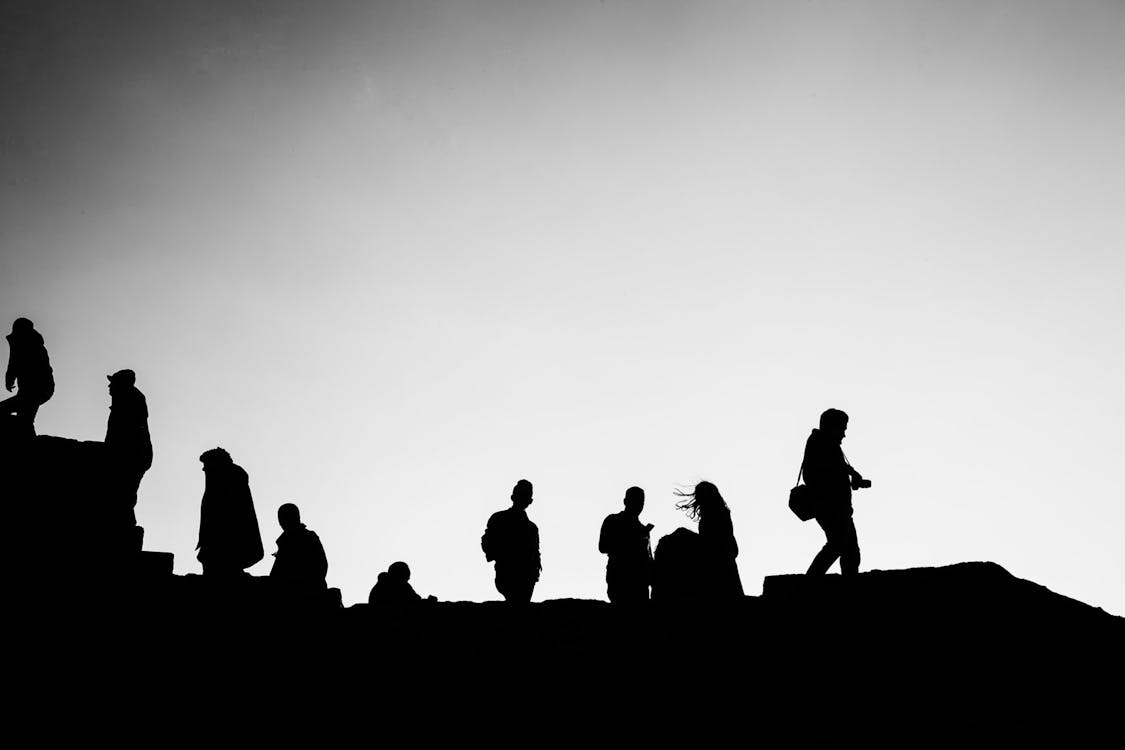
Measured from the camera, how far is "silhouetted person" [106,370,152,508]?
7520 millimetres

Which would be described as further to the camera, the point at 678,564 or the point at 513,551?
the point at 513,551

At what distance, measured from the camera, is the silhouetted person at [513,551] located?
845cm

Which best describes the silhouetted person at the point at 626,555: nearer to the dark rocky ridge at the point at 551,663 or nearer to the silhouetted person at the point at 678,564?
the silhouetted person at the point at 678,564

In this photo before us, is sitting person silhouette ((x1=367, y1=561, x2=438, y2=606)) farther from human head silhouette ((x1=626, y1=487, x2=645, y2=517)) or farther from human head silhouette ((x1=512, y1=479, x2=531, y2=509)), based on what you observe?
human head silhouette ((x1=626, y1=487, x2=645, y2=517))

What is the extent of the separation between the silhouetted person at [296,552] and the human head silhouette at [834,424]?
16.1 feet

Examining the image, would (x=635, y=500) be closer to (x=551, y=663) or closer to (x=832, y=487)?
(x=832, y=487)

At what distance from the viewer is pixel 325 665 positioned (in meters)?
5.75

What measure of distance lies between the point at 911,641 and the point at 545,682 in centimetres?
257

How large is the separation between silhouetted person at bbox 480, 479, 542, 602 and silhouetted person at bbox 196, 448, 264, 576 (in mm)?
2253

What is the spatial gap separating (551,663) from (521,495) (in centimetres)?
311

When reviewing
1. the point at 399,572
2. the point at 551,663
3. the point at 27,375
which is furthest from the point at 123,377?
the point at 551,663

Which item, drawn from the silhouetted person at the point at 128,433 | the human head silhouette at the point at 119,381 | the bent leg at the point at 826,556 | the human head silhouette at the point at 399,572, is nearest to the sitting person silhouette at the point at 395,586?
the human head silhouette at the point at 399,572

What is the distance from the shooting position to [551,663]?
5.85m

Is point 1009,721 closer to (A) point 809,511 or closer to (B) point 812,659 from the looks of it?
(B) point 812,659
